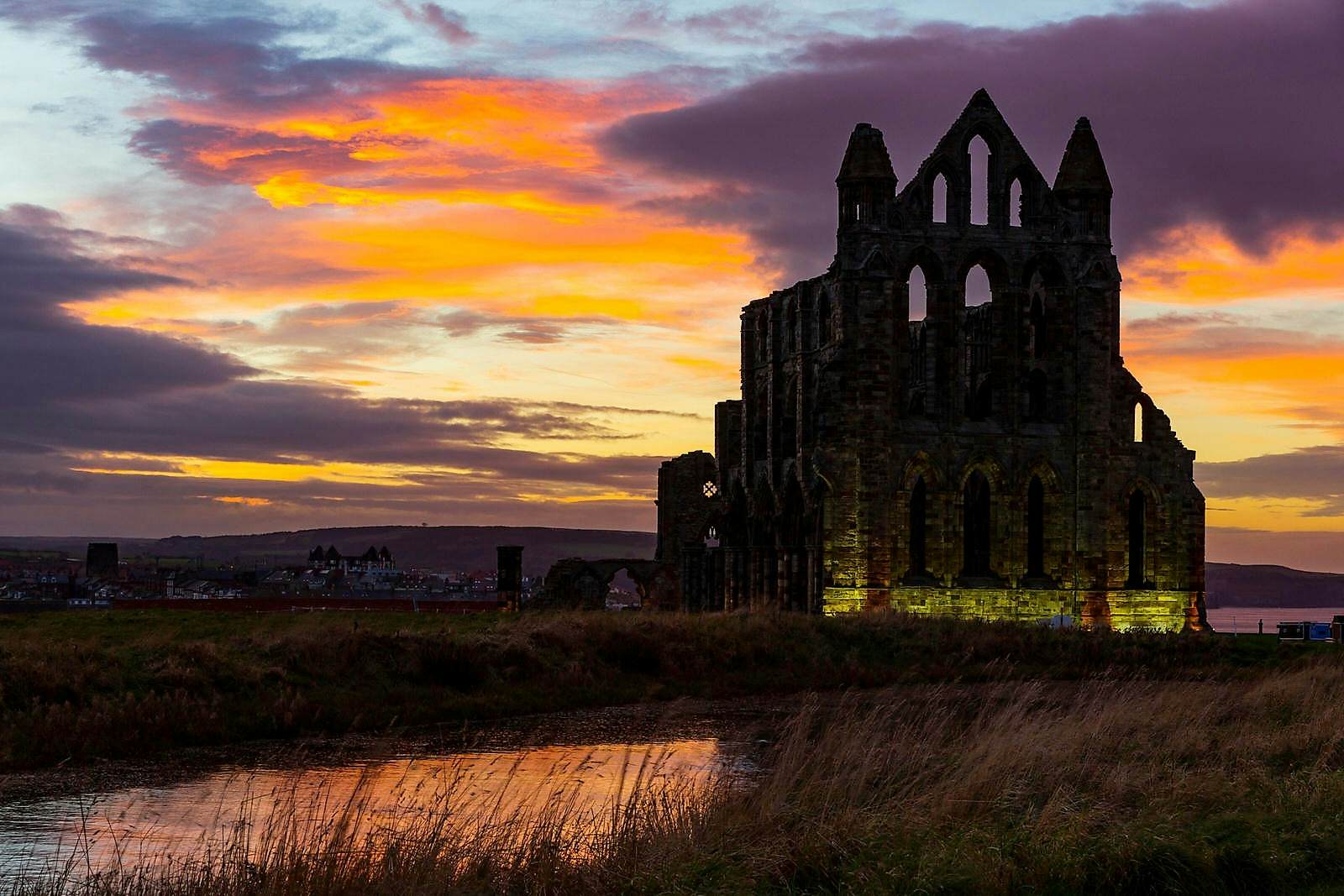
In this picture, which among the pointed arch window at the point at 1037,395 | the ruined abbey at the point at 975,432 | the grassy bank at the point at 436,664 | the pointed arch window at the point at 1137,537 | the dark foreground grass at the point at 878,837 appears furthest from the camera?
the pointed arch window at the point at 1137,537

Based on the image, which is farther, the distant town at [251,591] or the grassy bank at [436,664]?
the distant town at [251,591]

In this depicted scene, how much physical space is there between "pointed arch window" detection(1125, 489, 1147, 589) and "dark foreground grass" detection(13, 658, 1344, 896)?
40.8m

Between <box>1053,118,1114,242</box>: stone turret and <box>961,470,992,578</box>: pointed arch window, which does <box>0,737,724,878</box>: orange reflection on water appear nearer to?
<box>961,470,992,578</box>: pointed arch window

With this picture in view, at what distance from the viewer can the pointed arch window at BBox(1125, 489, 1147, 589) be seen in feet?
187

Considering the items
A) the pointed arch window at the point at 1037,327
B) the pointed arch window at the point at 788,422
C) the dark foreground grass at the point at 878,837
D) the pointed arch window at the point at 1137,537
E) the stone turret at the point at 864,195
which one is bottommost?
the dark foreground grass at the point at 878,837

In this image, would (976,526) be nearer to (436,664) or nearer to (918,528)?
(918,528)

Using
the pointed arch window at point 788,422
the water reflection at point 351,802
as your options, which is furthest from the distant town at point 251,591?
the water reflection at point 351,802

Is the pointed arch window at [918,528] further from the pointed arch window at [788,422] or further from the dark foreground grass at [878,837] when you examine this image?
the dark foreground grass at [878,837]

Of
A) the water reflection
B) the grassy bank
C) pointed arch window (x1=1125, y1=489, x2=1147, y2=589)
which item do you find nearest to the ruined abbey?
pointed arch window (x1=1125, y1=489, x2=1147, y2=589)

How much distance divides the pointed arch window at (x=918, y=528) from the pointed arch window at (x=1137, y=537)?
8.29 m

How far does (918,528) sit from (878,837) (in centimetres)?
4239

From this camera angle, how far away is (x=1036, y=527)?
56438 millimetres

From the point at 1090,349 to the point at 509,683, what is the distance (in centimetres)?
3205

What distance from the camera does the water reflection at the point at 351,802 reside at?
13242 millimetres
